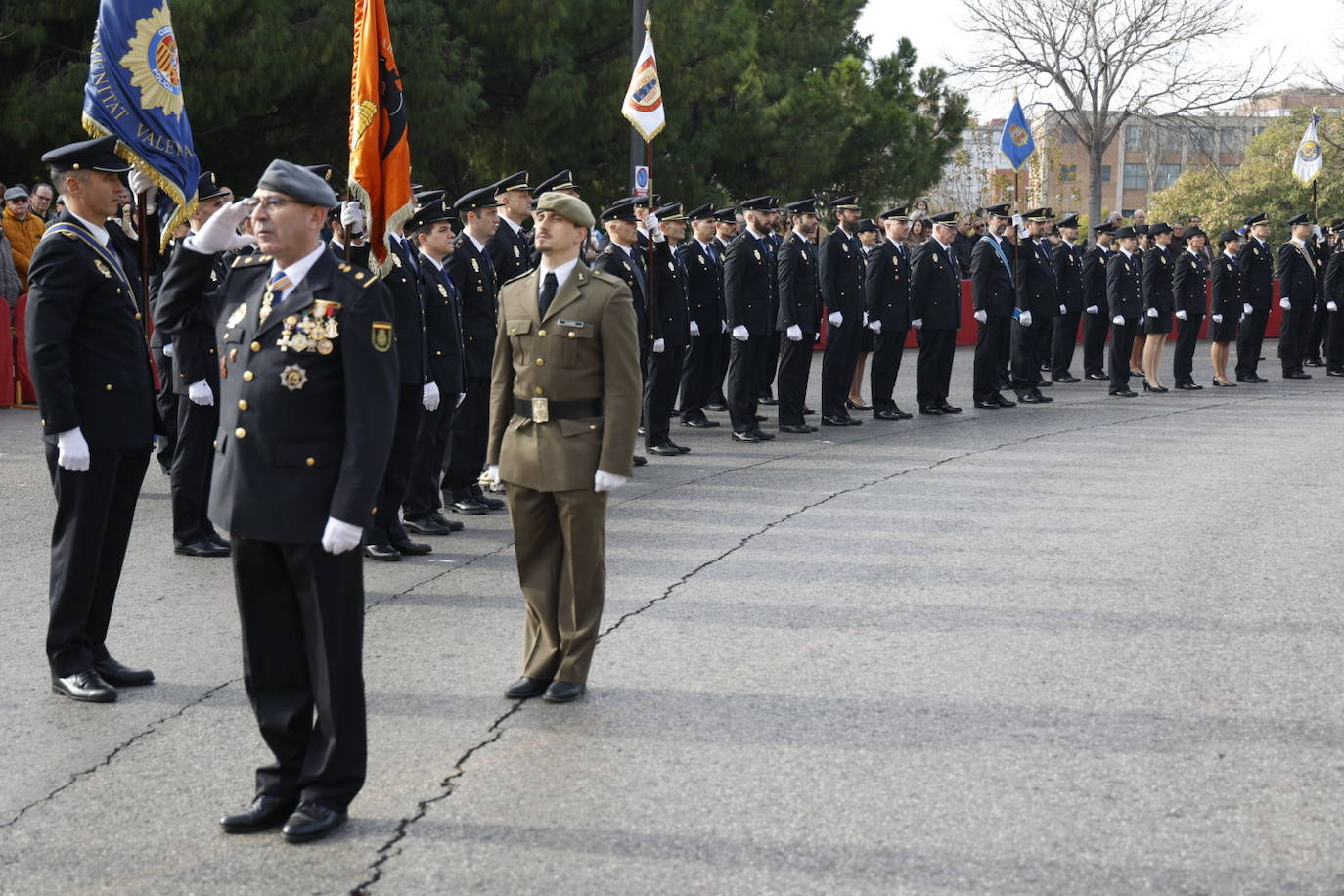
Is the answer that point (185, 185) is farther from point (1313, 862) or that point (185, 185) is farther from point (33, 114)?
point (33, 114)

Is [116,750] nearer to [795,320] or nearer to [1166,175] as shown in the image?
[795,320]

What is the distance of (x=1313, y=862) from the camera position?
4172 millimetres

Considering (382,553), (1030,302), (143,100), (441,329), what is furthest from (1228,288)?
(143,100)

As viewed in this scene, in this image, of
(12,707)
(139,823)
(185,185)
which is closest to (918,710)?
Answer: (139,823)

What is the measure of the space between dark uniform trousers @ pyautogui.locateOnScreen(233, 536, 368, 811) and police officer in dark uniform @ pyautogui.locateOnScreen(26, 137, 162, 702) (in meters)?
1.47

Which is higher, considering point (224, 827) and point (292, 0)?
point (292, 0)

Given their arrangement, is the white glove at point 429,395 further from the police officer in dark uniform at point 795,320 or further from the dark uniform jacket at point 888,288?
the dark uniform jacket at point 888,288

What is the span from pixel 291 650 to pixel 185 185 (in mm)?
3347

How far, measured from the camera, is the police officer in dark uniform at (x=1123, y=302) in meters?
18.0

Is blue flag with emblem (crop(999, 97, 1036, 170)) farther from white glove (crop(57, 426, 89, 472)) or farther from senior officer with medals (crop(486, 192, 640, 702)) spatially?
white glove (crop(57, 426, 89, 472))

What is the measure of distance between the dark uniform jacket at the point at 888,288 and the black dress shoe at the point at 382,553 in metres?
8.09

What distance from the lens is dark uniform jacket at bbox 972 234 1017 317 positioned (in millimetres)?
16500

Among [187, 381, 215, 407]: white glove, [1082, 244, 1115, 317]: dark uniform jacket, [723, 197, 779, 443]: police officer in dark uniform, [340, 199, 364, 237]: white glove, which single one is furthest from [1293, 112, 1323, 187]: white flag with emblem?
[340, 199, 364, 237]: white glove

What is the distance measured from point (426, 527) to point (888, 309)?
24.9 ft
